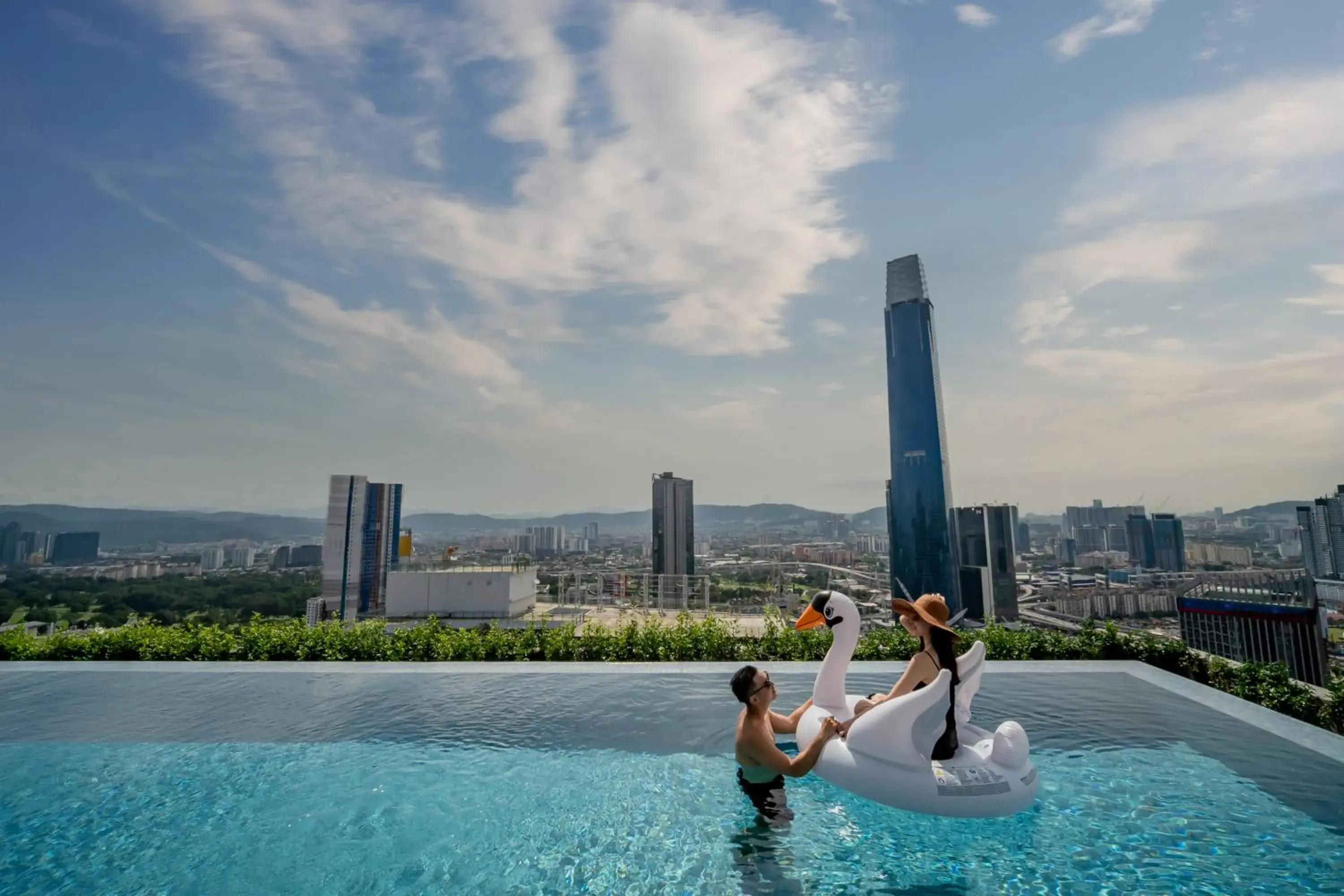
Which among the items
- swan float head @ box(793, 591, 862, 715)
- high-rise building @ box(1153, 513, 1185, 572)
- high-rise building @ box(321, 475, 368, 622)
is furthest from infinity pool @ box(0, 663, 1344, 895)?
high-rise building @ box(321, 475, 368, 622)

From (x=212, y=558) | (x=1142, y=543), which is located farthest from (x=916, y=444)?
(x=212, y=558)

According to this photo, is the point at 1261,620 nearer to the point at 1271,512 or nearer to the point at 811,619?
the point at 811,619

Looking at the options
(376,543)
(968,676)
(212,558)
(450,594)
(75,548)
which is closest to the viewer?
(968,676)

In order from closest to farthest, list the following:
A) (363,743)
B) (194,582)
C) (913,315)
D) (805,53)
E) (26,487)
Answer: (363,743) < (805,53) < (194,582) < (26,487) < (913,315)

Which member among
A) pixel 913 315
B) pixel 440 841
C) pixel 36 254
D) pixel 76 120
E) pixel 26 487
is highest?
pixel 913 315

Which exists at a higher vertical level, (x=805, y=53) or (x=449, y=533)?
(x=805, y=53)

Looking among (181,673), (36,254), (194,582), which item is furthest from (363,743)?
(194,582)

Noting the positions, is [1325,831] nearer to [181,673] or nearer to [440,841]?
[440,841]

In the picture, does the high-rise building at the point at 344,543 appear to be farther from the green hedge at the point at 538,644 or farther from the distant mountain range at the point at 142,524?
the green hedge at the point at 538,644
